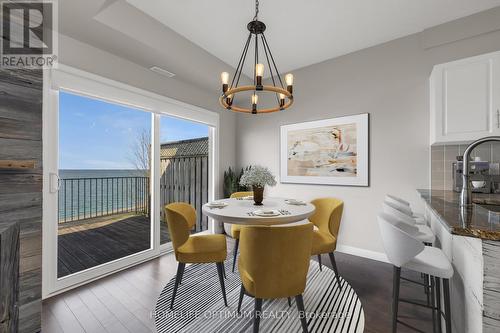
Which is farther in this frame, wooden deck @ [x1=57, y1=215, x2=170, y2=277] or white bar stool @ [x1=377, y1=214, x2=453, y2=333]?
wooden deck @ [x1=57, y1=215, x2=170, y2=277]

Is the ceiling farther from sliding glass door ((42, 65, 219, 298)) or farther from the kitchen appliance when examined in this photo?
the kitchen appliance

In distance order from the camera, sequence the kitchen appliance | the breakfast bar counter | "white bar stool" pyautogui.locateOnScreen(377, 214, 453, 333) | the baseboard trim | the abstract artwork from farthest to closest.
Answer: the abstract artwork < the baseboard trim < the kitchen appliance < "white bar stool" pyautogui.locateOnScreen(377, 214, 453, 333) < the breakfast bar counter

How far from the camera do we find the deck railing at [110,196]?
3320 mm

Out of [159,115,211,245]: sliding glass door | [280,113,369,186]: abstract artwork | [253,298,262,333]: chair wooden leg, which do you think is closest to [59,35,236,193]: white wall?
[159,115,211,245]: sliding glass door

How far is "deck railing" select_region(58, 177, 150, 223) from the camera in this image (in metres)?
3.32

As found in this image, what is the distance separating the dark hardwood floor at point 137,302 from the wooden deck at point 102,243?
14.1 inches

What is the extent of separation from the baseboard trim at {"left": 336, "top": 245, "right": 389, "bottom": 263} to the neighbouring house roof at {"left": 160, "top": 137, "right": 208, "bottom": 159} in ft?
9.66

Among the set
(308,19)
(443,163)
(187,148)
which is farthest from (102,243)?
(443,163)

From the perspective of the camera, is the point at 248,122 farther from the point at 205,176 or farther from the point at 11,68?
the point at 11,68

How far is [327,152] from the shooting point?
11.0ft

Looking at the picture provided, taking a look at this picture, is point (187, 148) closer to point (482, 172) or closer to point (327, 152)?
point (327, 152)

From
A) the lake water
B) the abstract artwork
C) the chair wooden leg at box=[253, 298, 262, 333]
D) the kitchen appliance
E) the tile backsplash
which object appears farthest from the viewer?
the lake water

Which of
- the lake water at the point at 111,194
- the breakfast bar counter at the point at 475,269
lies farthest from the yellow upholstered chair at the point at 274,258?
the lake water at the point at 111,194

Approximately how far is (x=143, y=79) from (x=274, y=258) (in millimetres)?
2885
